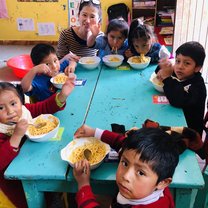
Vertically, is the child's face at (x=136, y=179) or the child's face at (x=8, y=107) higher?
the child's face at (x=8, y=107)

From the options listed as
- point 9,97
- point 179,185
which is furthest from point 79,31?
point 179,185

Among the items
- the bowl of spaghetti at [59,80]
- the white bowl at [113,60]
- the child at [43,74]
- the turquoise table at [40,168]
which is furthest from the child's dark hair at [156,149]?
the white bowl at [113,60]

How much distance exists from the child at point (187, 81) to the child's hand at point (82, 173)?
29.5 inches

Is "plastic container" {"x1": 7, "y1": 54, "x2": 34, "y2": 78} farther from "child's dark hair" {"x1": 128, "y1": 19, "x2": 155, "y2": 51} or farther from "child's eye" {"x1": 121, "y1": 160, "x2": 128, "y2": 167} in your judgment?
"child's eye" {"x1": 121, "y1": 160, "x2": 128, "y2": 167}

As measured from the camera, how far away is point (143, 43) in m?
2.25

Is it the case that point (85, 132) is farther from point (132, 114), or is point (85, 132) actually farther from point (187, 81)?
point (187, 81)

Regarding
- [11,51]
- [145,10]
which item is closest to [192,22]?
[145,10]

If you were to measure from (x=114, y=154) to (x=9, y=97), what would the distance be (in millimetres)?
615

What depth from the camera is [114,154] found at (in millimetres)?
1293

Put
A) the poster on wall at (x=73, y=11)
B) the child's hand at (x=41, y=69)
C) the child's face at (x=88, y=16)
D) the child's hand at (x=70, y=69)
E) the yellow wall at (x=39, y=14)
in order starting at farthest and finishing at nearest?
the yellow wall at (x=39, y=14) → the poster on wall at (x=73, y=11) → the child's face at (x=88, y=16) → the child's hand at (x=70, y=69) → the child's hand at (x=41, y=69)

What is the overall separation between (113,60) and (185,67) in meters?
0.72

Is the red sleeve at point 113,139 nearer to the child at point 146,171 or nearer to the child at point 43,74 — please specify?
the child at point 146,171

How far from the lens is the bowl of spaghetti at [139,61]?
220cm

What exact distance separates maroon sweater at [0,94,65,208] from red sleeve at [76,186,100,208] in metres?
0.39
